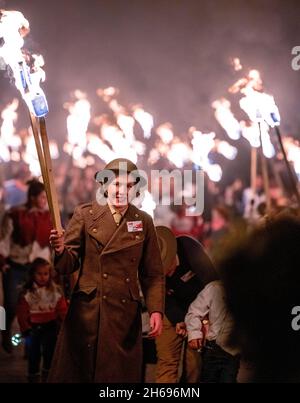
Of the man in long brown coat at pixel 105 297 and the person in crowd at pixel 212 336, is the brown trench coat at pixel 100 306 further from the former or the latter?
the person in crowd at pixel 212 336

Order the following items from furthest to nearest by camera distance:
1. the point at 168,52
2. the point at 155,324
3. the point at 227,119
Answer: the point at 168,52, the point at 227,119, the point at 155,324

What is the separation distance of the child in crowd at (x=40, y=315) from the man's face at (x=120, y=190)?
2.36m

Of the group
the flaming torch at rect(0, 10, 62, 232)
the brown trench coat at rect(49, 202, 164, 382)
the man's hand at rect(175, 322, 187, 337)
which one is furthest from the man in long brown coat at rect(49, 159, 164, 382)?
the man's hand at rect(175, 322, 187, 337)

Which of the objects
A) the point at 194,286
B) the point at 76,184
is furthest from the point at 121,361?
the point at 76,184

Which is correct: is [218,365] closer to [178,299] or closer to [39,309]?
[178,299]

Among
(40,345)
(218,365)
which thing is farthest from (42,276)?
(218,365)

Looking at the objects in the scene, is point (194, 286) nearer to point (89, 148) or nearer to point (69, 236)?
point (69, 236)

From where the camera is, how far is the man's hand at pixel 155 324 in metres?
6.90

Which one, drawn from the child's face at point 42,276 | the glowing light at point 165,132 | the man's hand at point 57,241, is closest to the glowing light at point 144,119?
the glowing light at point 165,132

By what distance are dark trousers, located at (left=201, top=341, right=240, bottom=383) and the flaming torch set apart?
5.27 ft

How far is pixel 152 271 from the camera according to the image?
705 centimetres

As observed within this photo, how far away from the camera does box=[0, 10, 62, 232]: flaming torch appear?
667cm

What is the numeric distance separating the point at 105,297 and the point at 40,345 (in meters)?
2.46

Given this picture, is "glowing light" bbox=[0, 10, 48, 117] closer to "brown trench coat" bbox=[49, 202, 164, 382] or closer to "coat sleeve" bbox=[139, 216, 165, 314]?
"brown trench coat" bbox=[49, 202, 164, 382]
